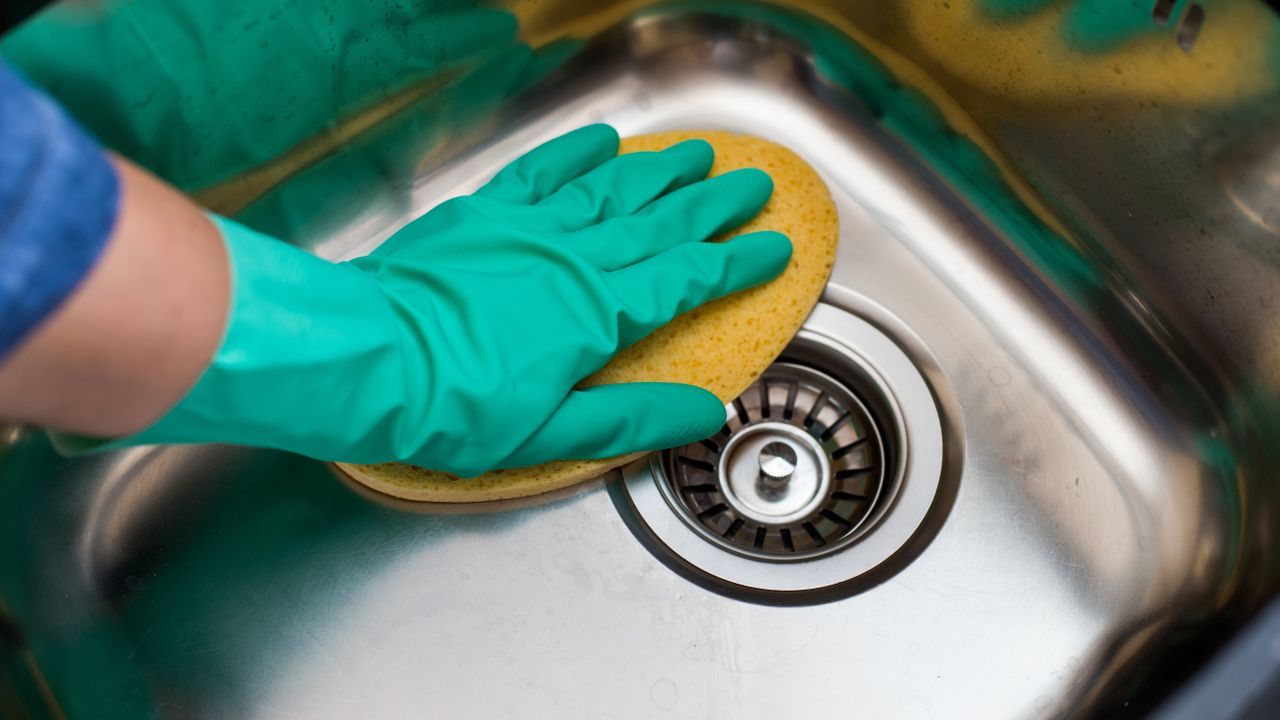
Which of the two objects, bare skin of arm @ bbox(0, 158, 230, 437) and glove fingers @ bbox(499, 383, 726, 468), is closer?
bare skin of arm @ bbox(0, 158, 230, 437)

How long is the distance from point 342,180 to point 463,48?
0.16 metres

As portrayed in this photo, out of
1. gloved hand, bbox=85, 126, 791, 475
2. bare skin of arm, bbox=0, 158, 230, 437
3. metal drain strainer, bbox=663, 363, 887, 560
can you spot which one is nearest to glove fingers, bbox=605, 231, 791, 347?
gloved hand, bbox=85, 126, 791, 475

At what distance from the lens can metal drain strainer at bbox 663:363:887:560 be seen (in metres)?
0.82

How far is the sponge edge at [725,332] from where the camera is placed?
0.77m

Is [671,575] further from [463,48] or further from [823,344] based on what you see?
[463,48]

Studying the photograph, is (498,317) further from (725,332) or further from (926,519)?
(926,519)

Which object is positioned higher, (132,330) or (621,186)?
(621,186)

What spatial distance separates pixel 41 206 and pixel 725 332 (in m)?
0.52

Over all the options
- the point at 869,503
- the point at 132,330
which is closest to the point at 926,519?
the point at 869,503

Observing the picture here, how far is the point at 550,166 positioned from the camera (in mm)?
833

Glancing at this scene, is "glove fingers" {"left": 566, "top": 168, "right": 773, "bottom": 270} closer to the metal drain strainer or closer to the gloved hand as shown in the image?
the gloved hand

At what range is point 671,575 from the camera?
2.51ft

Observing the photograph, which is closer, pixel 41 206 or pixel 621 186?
pixel 41 206

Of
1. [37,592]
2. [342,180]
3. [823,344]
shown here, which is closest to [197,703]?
[37,592]
